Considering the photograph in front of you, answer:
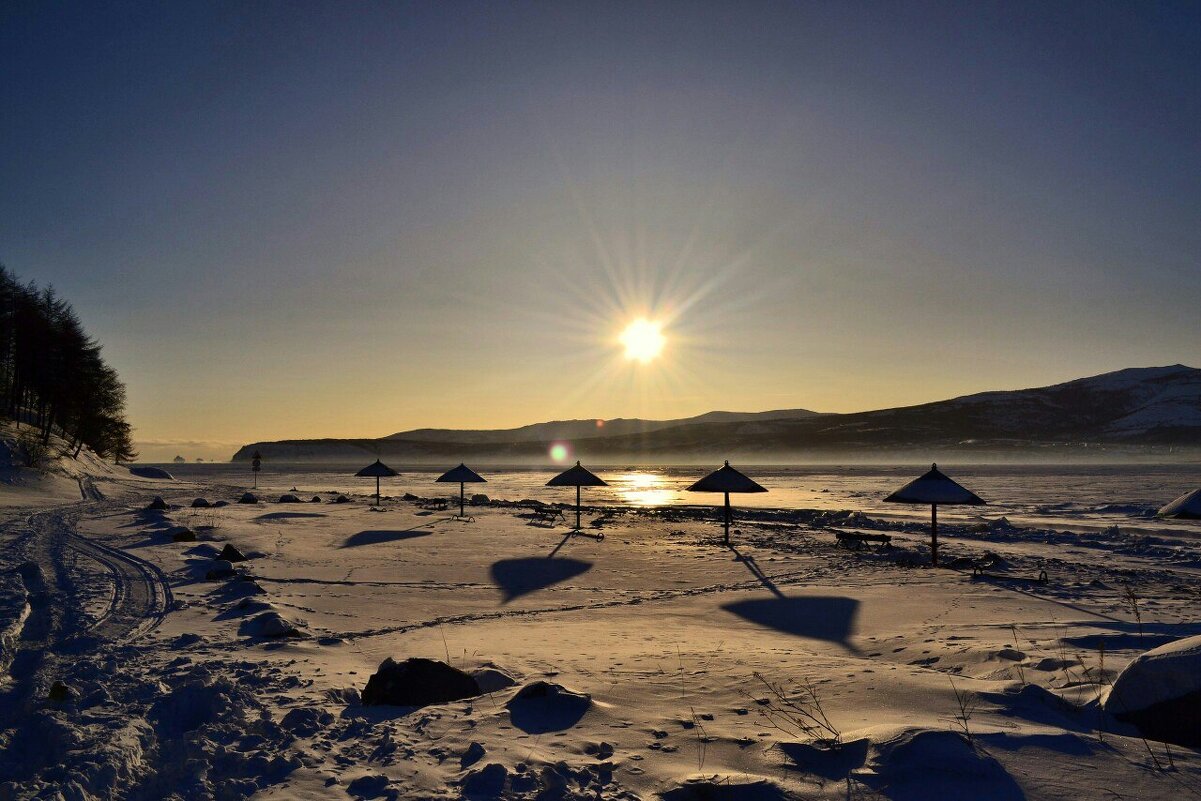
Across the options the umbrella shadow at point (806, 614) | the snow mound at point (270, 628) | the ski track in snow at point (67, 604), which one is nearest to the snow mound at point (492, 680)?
the snow mound at point (270, 628)

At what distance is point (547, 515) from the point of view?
28016 mm

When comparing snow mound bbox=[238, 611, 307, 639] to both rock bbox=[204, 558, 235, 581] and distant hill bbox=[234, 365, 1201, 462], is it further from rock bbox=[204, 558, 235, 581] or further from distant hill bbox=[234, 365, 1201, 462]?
distant hill bbox=[234, 365, 1201, 462]

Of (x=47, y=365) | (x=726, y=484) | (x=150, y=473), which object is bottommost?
(x=726, y=484)

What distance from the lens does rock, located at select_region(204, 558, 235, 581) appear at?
12078 mm

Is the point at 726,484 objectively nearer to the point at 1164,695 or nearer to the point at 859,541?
the point at 859,541

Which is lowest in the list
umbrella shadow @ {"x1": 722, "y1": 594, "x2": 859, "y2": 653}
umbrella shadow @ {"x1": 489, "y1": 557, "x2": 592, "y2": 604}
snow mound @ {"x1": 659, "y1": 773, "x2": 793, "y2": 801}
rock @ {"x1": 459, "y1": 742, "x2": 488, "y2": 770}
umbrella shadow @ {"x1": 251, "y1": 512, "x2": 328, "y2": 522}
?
umbrella shadow @ {"x1": 722, "y1": 594, "x2": 859, "y2": 653}

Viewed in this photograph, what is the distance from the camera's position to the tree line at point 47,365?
45.8m

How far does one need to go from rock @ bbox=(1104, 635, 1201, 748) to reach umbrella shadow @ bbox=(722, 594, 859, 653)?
11.4 feet

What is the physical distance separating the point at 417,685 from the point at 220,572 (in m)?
8.02

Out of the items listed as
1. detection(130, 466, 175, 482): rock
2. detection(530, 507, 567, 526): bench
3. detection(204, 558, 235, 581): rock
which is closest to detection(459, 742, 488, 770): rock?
detection(204, 558, 235, 581): rock

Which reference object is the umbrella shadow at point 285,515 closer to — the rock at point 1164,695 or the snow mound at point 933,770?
the snow mound at point 933,770

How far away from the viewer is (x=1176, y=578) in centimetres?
1381

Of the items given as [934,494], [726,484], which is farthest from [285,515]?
[934,494]

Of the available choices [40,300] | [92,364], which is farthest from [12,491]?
[40,300]
